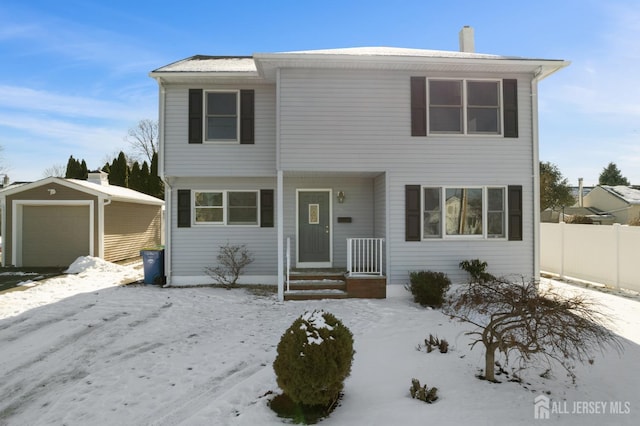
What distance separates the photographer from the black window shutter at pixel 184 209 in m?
9.87

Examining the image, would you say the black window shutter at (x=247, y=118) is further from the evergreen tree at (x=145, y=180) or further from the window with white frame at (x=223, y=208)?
the evergreen tree at (x=145, y=180)

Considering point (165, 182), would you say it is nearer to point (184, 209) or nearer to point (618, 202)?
point (184, 209)

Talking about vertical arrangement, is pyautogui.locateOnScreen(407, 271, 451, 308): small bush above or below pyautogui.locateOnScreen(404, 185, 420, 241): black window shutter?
below

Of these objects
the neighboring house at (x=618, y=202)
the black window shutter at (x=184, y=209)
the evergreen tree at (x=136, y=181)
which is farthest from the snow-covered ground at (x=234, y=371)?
the neighboring house at (x=618, y=202)

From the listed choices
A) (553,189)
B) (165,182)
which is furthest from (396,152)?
(553,189)

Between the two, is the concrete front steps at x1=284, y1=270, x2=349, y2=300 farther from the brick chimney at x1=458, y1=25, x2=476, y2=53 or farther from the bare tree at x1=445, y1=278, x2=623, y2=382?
the brick chimney at x1=458, y1=25, x2=476, y2=53

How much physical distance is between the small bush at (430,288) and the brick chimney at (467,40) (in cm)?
744

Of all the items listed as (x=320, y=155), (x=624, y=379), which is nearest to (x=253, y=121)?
(x=320, y=155)

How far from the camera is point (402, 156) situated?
8.56m

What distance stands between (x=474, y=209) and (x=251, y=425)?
746cm

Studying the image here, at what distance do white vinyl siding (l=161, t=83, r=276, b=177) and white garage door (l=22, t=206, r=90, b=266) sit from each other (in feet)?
20.3

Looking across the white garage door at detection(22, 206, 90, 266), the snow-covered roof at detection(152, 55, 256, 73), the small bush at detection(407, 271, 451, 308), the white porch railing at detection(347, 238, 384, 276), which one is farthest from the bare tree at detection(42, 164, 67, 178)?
the small bush at detection(407, 271, 451, 308)

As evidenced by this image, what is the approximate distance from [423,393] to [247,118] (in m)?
8.09

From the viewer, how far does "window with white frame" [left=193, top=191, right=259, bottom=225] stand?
1006 centimetres
